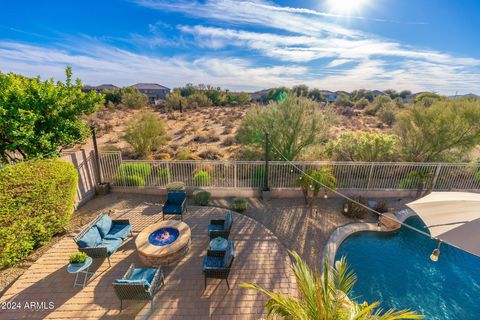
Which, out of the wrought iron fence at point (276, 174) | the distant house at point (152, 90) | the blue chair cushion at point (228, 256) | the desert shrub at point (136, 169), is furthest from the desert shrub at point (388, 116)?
the distant house at point (152, 90)

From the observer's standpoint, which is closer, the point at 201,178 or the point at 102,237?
the point at 102,237

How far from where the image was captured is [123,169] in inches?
382

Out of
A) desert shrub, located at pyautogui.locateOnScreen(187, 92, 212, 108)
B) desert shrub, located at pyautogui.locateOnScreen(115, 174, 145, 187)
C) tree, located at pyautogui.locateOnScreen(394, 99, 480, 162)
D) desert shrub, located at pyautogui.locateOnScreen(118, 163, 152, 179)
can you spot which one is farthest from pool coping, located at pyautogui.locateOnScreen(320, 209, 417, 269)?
desert shrub, located at pyautogui.locateOnScreen(187, 92, 212, 108)

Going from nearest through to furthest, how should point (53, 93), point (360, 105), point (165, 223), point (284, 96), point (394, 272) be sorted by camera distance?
point (394, 272), point (165, 223), point (53, 93), point (284, 96), point (360, 105)

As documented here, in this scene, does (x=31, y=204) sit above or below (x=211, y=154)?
above

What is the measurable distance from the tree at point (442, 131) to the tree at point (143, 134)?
1651 centimetres

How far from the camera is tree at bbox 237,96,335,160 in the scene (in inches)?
463

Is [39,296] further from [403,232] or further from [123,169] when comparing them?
[403,232]

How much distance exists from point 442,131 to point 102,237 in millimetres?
16312

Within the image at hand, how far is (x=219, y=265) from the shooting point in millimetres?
5465

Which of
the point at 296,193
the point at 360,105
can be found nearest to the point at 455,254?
the point at 296,193

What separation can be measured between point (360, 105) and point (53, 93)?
56.7m

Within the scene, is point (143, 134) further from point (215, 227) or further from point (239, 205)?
point (215, 227)

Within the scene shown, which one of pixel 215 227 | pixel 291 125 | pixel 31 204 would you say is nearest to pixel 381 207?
pixel 291 125
